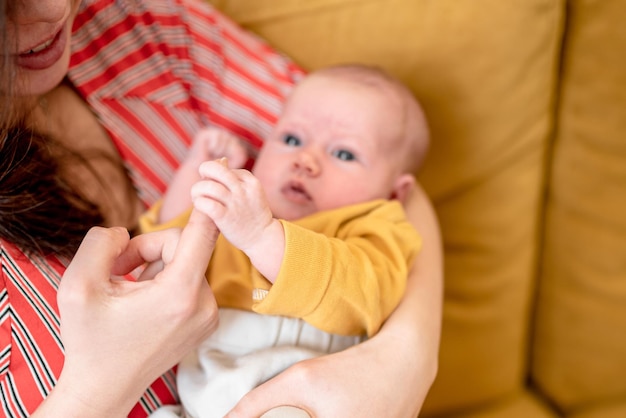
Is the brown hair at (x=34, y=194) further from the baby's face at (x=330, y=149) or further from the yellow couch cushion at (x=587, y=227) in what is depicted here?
the yellow couch cushion at (x=587, y=227)

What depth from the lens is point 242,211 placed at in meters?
0.70

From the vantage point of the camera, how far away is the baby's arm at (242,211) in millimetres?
685

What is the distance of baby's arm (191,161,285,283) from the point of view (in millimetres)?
685

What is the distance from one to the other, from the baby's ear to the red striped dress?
26 cm

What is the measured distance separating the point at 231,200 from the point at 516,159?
763 millimetres

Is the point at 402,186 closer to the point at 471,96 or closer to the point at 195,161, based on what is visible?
the point at 471,96

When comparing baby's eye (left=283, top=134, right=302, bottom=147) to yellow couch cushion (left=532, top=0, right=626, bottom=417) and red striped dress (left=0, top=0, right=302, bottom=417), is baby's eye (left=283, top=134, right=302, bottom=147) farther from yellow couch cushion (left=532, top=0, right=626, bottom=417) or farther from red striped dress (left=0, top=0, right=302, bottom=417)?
yellow couch cushion (left=532, top=0, right=626, bottom=417)

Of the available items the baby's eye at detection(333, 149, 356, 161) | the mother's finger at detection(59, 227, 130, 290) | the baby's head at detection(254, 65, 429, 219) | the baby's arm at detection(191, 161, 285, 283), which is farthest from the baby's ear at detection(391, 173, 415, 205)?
the mother's finger at detection(59, 227, 130, 290)

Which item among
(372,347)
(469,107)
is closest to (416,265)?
(372,347)

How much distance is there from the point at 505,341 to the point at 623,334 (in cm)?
25

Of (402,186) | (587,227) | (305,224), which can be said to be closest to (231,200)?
(305,224)

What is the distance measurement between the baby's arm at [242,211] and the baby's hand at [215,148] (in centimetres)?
34

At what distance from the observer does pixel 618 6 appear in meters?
1.10

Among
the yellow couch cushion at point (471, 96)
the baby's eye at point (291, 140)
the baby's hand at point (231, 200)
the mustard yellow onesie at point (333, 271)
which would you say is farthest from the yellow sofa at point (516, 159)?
the baby's hand at point (231, 200)
